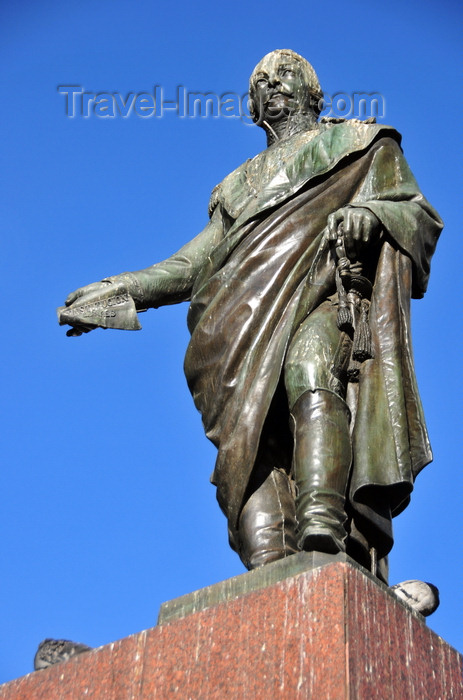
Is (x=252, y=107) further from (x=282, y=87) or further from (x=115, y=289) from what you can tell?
(x=115, y=289)

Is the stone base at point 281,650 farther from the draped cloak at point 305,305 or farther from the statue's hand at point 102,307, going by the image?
the statue's hand at point 102,307

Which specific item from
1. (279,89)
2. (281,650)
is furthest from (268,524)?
(279,89)

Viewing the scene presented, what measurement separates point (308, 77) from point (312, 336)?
7.90 ft

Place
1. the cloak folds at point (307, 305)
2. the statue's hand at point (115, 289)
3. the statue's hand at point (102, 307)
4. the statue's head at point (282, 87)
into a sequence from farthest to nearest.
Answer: the statue's head at point (282, 87)
the statue's hand at point (115, 289)
the statue's hand at point (102, 307)
the cloak folds at point (307, 305)

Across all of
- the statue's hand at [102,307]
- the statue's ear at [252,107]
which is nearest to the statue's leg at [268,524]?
the statue's hand at [102,307]

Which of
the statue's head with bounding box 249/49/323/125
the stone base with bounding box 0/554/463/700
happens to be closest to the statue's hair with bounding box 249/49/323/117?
the statue's head with bounding box 249/49/323/125

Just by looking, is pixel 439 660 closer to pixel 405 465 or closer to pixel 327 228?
pixel 405 465

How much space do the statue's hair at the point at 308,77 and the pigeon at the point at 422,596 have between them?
3.20 meters

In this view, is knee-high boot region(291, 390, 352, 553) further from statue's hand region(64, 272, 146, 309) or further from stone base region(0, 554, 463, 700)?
statue's hand region(64, 272, 146, 309)

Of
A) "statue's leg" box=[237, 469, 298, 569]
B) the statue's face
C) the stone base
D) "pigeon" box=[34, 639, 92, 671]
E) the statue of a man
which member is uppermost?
the statue's face

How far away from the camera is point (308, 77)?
27.1 feet

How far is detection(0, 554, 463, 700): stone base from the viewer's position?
205 inches

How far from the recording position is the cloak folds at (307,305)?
647cm

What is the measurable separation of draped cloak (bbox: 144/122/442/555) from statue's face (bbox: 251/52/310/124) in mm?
445
